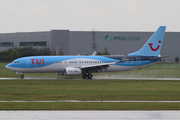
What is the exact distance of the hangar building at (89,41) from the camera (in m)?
105

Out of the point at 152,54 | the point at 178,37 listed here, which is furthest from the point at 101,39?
the point at 152,54

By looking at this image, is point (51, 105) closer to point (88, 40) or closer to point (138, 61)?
point (138, 61)

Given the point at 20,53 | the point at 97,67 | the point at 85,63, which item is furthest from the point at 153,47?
the point at 20,53

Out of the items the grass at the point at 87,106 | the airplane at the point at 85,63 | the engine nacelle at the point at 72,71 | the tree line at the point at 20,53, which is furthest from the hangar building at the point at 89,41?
the grass at the point at 87,106

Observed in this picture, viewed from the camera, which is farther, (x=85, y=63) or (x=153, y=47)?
(x=153, y=47)

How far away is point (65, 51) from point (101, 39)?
14313mm

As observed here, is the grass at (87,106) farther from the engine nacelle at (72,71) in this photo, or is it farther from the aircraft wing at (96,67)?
the aircraft wing at (96,67)

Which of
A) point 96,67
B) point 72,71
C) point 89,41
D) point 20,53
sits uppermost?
point 89,41

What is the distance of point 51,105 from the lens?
17.2 metres

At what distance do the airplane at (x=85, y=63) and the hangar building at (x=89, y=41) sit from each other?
61.9 m

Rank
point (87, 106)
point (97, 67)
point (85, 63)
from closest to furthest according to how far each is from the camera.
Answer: point (87, 106) → point (97, 67) → point (85, 63)

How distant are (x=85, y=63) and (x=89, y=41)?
64996 mm

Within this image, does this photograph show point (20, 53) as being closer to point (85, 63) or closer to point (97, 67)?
point (85, 63)

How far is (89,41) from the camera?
107 metres
